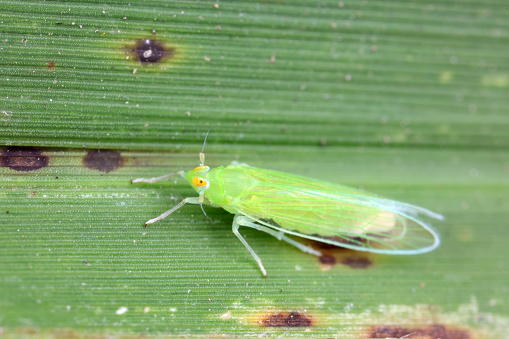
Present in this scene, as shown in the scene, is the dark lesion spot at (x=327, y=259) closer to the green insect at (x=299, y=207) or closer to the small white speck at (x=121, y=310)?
the green insect at (x=299, y=207)

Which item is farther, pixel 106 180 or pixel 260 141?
pixel 260 141

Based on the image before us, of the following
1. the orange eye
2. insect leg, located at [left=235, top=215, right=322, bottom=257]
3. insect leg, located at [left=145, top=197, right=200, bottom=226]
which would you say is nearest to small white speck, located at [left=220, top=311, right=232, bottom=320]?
insect leg, located at [left=235, top=215, right=322, bottom=257]

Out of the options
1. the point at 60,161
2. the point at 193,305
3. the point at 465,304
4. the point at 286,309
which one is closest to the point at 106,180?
the point at 60,161

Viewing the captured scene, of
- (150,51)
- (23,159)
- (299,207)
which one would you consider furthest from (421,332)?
(23,159)

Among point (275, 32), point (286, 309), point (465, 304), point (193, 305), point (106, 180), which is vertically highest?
point (275, 32)

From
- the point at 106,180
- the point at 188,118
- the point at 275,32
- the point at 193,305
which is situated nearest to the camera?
the point at 193,305

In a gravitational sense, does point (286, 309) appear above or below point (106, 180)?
below

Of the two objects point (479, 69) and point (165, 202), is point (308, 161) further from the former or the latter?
point (479, 69)

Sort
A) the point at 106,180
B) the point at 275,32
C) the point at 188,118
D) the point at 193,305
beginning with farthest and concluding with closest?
the point at 275,32, the point at 188,118, the point at 106,180, the point at 193,305
